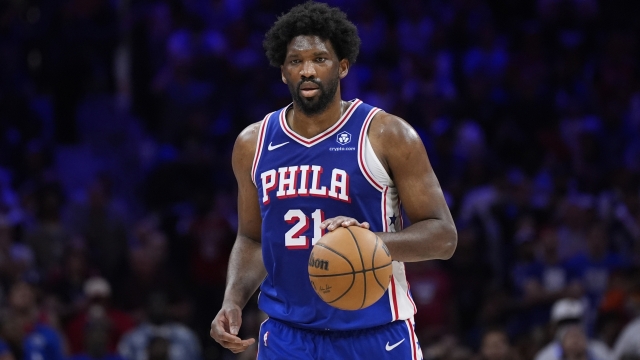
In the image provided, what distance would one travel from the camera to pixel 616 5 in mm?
15953

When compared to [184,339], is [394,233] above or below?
above

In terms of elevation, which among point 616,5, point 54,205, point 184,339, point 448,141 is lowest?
point 184,339

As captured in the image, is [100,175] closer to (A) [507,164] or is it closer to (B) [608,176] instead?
(A) [507,164]

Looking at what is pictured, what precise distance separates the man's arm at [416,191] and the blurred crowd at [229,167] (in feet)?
15.4

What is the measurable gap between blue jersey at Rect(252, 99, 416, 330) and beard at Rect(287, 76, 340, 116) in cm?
13

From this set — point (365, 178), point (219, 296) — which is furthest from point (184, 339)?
point (365, 178)

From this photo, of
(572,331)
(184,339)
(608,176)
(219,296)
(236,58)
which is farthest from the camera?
(236,58)

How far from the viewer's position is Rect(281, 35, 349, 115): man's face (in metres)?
5.06

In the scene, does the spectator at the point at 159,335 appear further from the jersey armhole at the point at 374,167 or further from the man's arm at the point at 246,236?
the jersey armhole at the point at 374,167

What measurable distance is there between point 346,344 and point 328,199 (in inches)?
27.9

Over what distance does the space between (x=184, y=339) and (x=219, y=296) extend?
1.20 meters

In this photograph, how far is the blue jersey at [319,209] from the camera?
16.3 feet

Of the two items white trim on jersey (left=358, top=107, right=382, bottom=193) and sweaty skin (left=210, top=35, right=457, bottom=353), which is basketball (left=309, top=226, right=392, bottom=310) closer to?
sweaty skin (left=210, top=35, right=457, bottom=353)

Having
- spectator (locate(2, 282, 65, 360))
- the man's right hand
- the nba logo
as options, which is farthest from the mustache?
spectator (locate(2, 282, 65, 360))
